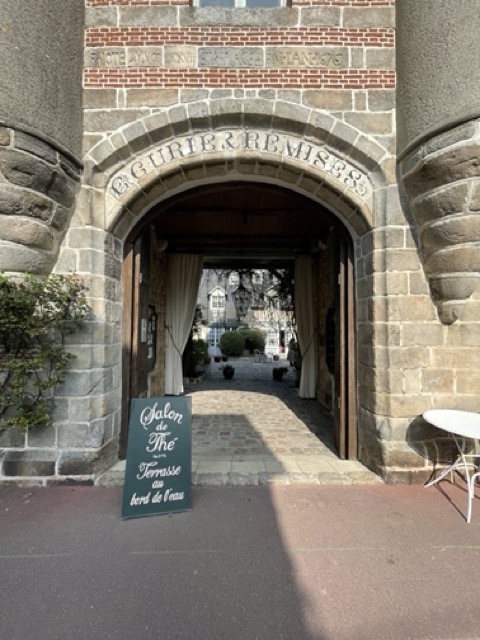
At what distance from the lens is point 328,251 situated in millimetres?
6195

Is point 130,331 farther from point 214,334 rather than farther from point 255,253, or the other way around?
point 214,334

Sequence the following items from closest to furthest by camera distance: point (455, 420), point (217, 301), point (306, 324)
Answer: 1. point (455, 420)
2. point (306, 324)
3. point (217, 301)

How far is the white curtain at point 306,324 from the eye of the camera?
701cm

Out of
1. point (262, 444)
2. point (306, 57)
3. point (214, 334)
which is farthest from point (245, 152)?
point (214, 334)

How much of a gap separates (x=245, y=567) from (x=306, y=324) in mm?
5600

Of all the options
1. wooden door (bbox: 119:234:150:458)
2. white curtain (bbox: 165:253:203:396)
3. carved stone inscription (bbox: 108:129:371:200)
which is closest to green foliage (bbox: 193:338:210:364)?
white curtain (bbox: 165:253:203:396)

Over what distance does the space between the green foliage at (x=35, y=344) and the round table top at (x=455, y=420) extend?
3.27m

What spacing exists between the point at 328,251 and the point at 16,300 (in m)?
5.21

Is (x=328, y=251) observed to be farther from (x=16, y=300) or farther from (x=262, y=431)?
(x=16, y=300)

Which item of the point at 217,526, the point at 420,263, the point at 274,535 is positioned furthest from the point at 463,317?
the point at 217,526

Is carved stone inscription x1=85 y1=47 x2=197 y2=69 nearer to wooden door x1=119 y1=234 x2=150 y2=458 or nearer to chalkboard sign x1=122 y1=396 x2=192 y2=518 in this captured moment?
wooden door x1=119 y1=234 x2=150 y2=458

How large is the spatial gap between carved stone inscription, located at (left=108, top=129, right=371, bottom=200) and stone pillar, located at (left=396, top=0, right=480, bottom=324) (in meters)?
0.50

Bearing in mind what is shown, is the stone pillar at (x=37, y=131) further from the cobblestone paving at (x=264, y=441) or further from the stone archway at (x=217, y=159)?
the cobblestone paving at (x=264, y=441)

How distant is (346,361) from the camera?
352cm
